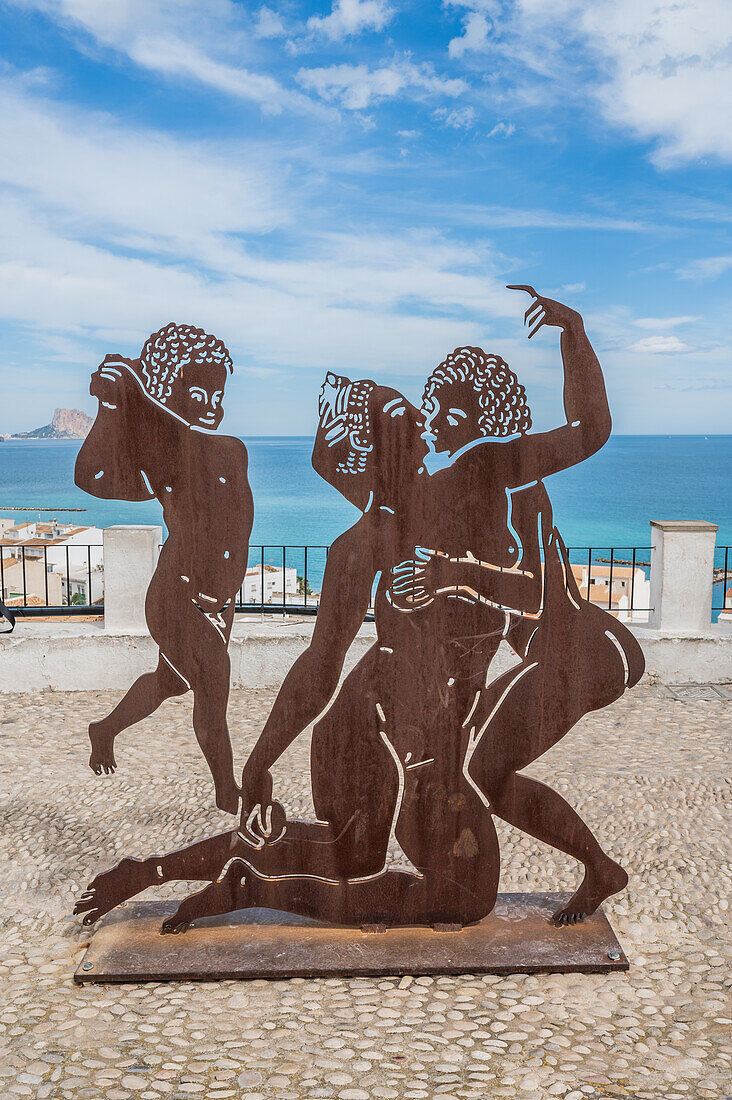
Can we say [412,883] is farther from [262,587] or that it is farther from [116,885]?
[262,587]

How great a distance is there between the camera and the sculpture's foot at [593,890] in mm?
3877

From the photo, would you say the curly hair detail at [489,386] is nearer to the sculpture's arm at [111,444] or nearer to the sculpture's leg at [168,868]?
the sculpture's arm at [111,444]

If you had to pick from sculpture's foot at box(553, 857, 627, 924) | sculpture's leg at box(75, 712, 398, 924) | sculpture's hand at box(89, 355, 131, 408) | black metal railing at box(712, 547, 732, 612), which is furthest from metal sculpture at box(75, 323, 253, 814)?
black metal railing at box(712, 547, 732, 612)

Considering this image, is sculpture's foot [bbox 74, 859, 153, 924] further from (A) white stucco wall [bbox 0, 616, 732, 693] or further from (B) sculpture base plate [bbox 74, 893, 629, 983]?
(A) white stucco wall [bbox 0, 616, 732, 693]

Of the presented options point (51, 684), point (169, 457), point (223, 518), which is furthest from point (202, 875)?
point (51, 684)

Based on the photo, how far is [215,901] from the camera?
12.6 ft

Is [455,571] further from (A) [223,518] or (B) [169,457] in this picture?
(B) [169,457]

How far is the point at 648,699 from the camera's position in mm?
7809

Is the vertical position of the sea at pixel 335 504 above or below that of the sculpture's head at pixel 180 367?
below

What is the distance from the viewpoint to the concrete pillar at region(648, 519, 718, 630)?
8.16 m

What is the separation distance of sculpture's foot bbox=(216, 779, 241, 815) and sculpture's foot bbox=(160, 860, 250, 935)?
0.84ft

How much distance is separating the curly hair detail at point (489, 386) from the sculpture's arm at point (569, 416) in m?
0.09

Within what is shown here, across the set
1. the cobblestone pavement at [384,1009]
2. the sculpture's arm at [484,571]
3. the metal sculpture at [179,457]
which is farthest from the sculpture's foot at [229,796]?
the sculpture's arm at [484,571]

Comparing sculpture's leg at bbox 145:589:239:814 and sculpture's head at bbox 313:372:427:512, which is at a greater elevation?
sculpture's head at bbox 313:372:427:512
